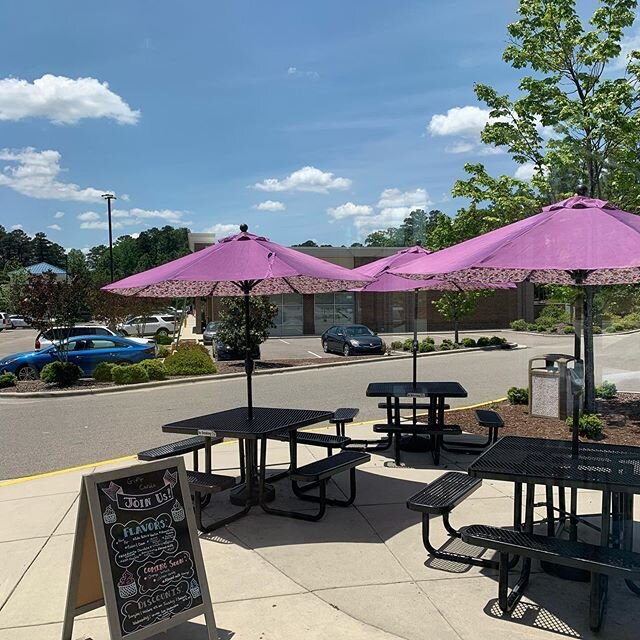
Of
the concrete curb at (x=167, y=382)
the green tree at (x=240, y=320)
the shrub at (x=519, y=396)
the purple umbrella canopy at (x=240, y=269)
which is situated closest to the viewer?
the purple umbrella canopy at (x=240, y=269)

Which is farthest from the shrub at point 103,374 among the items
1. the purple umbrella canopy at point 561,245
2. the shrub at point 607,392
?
the purple umbrella canopy at point 561,245

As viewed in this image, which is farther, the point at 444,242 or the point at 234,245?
the point at 444,242

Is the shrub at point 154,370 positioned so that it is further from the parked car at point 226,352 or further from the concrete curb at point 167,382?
the parked car at point 226,352

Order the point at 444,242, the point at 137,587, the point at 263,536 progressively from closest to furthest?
the point at 137,587 → the point at 263,536 → the point at 444,242

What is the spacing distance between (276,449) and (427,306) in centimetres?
3297

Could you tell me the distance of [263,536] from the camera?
203 inches

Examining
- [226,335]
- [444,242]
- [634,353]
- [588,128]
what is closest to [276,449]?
[588,128]

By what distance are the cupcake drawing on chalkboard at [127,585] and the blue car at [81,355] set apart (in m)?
14.1

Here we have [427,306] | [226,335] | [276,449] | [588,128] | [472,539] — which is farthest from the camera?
[427,306]

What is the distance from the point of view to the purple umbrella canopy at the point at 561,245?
12.2 feet

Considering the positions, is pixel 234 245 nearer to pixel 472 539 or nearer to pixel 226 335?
pixel 472 539

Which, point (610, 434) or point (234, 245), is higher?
point (234, 245)

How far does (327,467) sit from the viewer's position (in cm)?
544

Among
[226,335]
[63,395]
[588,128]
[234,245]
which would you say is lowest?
[63,395]
